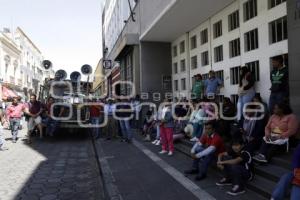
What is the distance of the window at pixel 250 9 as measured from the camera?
9.77m

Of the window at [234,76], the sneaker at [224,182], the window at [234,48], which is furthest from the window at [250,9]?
the sneaker at [224,182]

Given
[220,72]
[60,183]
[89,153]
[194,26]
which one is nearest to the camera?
[60,183]

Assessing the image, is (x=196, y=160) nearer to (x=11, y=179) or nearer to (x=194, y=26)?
(x=11, y=179)

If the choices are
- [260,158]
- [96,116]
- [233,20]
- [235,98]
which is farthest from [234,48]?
[96,116]

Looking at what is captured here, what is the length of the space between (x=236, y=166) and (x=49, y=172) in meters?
4.33

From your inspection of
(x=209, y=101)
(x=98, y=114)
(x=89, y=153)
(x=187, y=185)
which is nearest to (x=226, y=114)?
(x=209, y=101)

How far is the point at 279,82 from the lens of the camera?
7688mm

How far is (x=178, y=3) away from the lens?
11.0 m

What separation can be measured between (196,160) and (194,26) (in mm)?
7418

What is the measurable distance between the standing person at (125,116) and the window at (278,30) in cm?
612

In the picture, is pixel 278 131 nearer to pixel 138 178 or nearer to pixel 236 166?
pixel 236 166

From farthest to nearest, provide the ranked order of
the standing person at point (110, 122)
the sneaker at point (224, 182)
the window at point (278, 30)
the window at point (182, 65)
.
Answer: the window at point (182, 65) < the standing person at point (110, 122) < the window at point (278, 30) < the sneaker at point (224, 182)

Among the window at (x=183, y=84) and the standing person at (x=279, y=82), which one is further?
the window at (x=183, y=84)

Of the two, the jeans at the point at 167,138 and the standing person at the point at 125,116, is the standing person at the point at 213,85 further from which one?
the standing person at the point at 125,116
